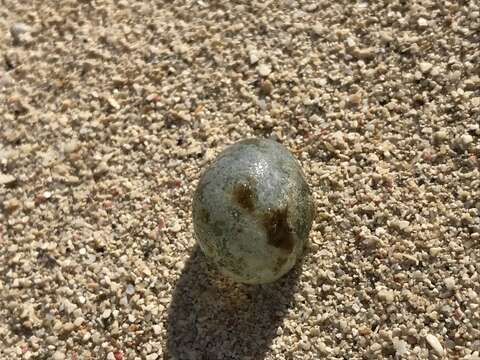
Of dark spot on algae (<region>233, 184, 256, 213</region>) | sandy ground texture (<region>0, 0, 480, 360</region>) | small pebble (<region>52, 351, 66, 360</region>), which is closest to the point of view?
dark spot on algae (<region>233, 184, 256, 213</region>)

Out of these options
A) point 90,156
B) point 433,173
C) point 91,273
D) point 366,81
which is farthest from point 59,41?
point 433,173

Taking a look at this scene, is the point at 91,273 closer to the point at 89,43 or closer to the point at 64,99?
the point at 64,99

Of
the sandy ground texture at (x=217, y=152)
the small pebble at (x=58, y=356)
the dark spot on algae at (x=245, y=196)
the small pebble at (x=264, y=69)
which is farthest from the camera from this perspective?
the small pebble at (x=264, y=69)

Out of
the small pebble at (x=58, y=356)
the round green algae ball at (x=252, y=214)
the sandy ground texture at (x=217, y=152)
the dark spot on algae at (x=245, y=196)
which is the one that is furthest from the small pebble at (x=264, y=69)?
the small pebble at (x=58, y=356)

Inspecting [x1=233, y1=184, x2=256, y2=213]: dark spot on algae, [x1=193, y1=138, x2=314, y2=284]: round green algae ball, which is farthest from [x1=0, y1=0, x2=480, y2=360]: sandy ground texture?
[x1=233, y1=184, x2=256, y2=213]: dark spot on algae

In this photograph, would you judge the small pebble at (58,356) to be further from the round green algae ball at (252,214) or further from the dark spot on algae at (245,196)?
the dark spot on algae at (245,196)

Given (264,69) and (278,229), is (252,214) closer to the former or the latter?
(278,229)

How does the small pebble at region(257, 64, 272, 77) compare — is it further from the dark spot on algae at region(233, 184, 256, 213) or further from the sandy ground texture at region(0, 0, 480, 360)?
the dark spot on algae at region(233, 184, 256, 213)

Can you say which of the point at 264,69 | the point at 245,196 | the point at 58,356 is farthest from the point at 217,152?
the point at 58,356
